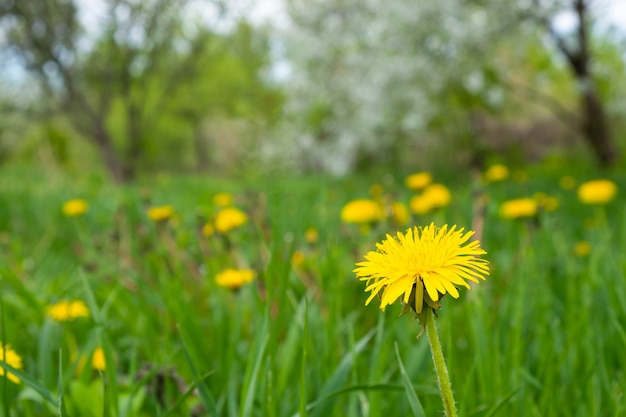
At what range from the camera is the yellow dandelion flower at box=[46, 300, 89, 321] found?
1.19 meters

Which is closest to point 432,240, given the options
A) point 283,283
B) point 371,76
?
point 283,283

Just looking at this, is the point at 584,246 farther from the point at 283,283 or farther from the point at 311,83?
the point at 311,83

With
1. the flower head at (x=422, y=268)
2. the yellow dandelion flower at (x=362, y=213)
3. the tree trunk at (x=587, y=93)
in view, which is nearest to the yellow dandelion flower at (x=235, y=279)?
the yellow dandelion flower at (x=362, y=213)

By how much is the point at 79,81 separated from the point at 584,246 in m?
9.22

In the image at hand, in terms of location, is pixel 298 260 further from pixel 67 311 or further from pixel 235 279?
pixel 67 311

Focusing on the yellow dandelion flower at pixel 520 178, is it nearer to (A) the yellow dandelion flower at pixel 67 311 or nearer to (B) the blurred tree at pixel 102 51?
(A) the yellow dandelion flower at pixel 67 311

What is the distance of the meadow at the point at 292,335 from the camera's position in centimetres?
83

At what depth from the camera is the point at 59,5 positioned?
27.1 feet

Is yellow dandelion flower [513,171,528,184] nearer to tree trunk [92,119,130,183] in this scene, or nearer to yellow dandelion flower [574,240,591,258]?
yellow dandelion flower [574,240,591,258]

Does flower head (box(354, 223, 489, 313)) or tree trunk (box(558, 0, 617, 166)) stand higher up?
tree trunk (box(558, 0, 617, 166))

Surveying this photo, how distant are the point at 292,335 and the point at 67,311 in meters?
0.45

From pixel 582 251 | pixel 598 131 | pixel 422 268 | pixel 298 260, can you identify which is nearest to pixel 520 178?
pixel 582 251

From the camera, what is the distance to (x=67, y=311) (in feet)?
3.86

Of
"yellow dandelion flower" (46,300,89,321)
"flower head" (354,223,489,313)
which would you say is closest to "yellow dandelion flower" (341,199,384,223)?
"yellow dandelion flower" (46,300,89,321)
